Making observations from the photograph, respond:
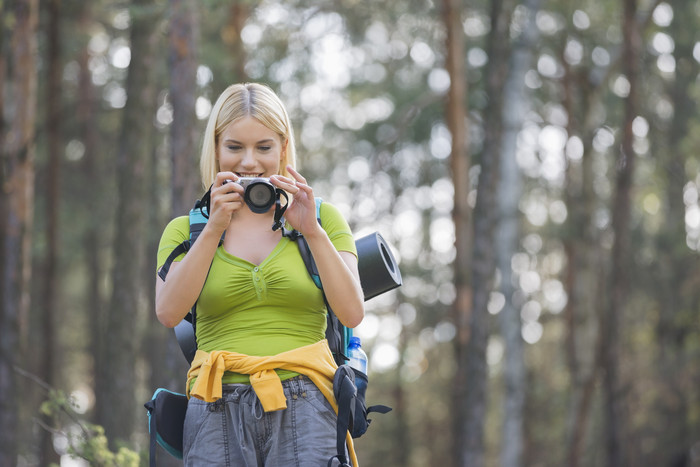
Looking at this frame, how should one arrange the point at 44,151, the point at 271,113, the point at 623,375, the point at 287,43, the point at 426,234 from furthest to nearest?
the point at 426,234, the point at 623,375, the point at 44,151, the point at 287,43, the point at 271,113

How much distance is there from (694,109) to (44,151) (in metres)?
12.4

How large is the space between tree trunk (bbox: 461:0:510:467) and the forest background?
3cm

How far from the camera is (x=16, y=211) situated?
1127 centimetres

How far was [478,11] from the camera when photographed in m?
17.8

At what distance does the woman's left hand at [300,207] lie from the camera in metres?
2.99

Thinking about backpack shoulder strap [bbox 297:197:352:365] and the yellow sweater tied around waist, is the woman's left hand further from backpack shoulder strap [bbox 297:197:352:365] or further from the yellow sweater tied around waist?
the yellow sweater tied around waist

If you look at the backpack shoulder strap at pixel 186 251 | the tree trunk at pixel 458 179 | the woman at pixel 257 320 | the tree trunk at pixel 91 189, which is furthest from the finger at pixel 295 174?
the tree trunk at pixel 91 189

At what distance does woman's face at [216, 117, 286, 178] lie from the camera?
3156mm

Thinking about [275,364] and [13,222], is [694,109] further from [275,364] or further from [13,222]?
[275,364]

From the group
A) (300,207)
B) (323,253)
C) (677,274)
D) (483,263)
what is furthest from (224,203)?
(677,274)

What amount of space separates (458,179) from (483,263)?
9.30 ft

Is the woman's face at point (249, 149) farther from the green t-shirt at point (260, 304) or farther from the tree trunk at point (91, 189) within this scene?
the tree trunk at point (91, 189)

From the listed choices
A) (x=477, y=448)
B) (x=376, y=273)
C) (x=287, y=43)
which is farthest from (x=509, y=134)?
(x=376, y=273)

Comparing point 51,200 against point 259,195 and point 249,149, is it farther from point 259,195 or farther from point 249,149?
point 259,195
